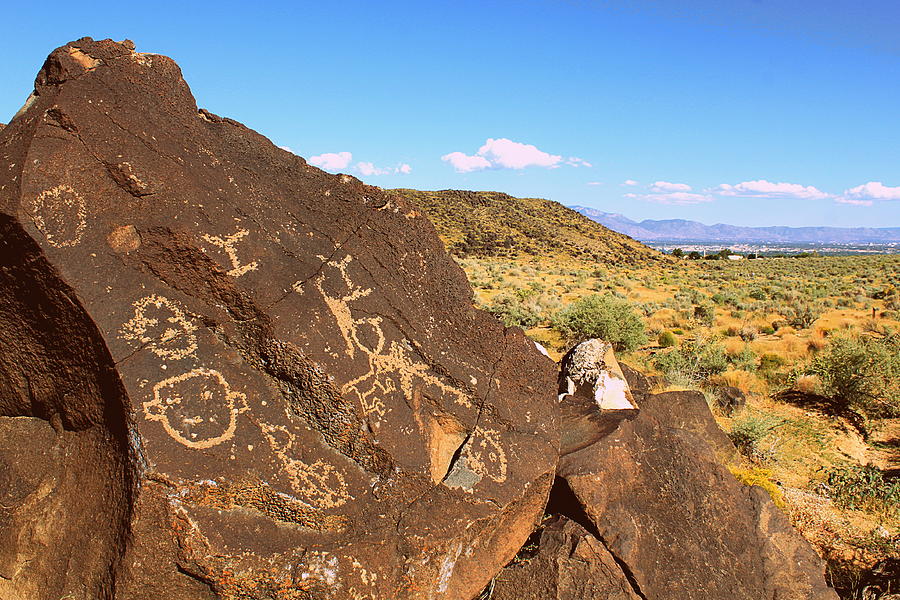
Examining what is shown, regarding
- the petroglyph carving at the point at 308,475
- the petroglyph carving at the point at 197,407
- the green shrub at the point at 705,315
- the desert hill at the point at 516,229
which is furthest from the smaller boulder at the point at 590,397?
the desert hill at the point at 516,229

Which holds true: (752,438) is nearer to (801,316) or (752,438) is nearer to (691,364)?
(691,364)

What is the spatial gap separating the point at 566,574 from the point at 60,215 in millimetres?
3429

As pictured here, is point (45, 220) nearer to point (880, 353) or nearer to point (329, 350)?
point (329, 350)

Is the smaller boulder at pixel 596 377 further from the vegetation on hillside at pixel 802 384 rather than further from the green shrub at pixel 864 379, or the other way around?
the green shrub at pixel 864 379

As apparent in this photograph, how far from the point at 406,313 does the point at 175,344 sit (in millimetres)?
1381

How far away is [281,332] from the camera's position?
3.20 m

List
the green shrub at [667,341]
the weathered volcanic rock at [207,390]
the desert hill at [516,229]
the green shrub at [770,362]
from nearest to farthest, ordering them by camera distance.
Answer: the weathered volcanic rock at [207,390] → the green shrub at [770,362] → the green shrub at [667,341] → the desert hill at [516,229]

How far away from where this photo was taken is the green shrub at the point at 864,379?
28.9ft

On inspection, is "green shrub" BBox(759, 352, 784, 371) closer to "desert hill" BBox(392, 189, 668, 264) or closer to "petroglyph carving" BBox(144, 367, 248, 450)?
"petroglyph carving" BBox(144, 367, 248, 450)

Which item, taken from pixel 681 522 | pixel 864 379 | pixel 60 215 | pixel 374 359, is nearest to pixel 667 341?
pixel 864 379

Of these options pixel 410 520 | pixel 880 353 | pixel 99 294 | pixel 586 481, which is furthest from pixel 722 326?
pixel 99 294

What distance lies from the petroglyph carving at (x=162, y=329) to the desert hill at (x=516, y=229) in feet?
136

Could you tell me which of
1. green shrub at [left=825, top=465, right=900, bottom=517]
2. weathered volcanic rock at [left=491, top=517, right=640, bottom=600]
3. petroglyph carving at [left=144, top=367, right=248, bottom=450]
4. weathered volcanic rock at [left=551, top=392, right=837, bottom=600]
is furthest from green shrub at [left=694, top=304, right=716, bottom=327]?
petroglyph carving at [left=144, top=367, right=248, bottom=450]

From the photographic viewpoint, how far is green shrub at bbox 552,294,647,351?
12602 mm
